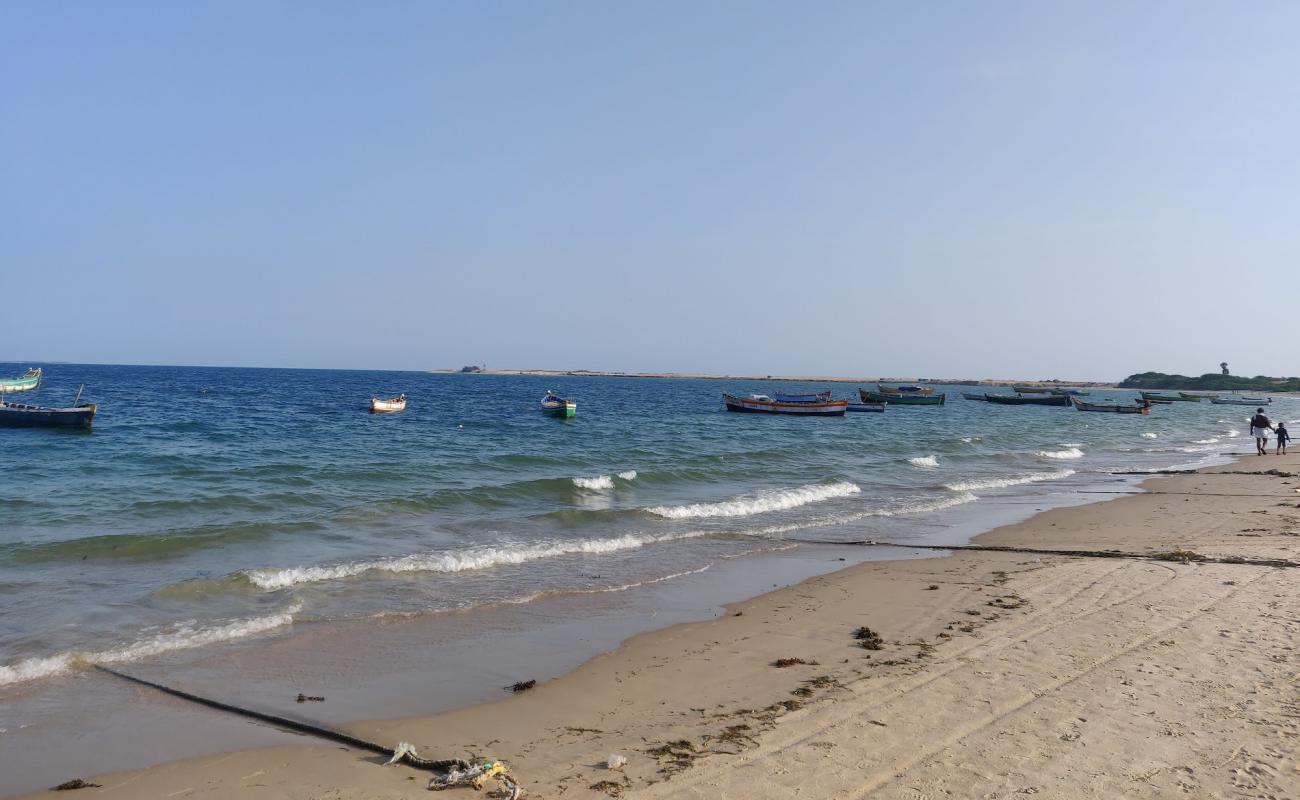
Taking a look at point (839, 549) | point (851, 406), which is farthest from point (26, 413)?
point (851, 406)

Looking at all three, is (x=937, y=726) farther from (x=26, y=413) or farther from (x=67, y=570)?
(x=26, y=413)

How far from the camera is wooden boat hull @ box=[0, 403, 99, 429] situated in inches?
1194

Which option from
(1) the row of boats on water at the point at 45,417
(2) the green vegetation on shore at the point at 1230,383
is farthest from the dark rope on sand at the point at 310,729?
(2) the green vegetation on shore at the point at 1230,383

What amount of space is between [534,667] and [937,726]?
3813mm

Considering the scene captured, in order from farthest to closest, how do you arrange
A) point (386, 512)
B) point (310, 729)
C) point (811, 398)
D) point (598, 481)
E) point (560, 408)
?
point (811, 398) → point (560, 408) → point (598, 481) → point (386, 512) → point (310, 729)

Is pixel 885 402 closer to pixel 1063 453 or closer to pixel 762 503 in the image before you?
pixel 1063 453

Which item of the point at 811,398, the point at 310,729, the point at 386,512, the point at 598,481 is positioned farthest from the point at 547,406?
the point at 310,729

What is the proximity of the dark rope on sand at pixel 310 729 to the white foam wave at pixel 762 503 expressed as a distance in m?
11.6

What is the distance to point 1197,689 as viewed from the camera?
21.4 ft

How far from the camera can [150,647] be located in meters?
8.26

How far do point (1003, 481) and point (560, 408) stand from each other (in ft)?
102

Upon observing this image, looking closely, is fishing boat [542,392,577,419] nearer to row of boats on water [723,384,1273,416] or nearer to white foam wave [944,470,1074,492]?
row of boats on water [723,384,1273,416]

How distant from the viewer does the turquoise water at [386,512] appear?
998 centimetres

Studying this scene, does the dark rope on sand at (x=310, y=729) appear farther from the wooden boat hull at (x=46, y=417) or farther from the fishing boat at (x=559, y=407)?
the fishing boat at (x=559, y=407)
